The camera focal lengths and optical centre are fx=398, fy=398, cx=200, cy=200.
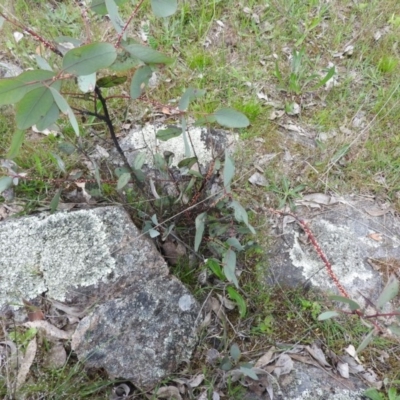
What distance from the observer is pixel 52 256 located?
6.78 feet

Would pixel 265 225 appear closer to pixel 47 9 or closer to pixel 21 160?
pixel 21 160

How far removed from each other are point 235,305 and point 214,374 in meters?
0.41

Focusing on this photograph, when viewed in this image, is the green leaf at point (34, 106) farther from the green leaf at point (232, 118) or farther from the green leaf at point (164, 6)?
the green leaf at point (232, 118)

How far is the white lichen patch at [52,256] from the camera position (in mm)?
2016

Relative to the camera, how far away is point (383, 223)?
2668mm

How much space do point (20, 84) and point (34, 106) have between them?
7 centimetres

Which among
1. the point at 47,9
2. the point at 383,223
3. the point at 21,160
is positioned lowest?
the point at 383,223

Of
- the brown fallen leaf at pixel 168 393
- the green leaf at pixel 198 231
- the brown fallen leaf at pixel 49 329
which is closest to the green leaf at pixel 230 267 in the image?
the green leaf at pixel 198 231

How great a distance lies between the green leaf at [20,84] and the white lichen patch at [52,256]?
3.64 feet

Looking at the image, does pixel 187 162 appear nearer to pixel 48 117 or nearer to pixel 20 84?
pixel 48 117

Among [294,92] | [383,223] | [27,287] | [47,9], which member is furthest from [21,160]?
[383,223]

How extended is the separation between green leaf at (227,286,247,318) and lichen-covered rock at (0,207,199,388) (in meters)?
0.23

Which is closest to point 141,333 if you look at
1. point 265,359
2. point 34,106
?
point 265,359

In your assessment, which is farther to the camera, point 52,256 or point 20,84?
point 52,256
